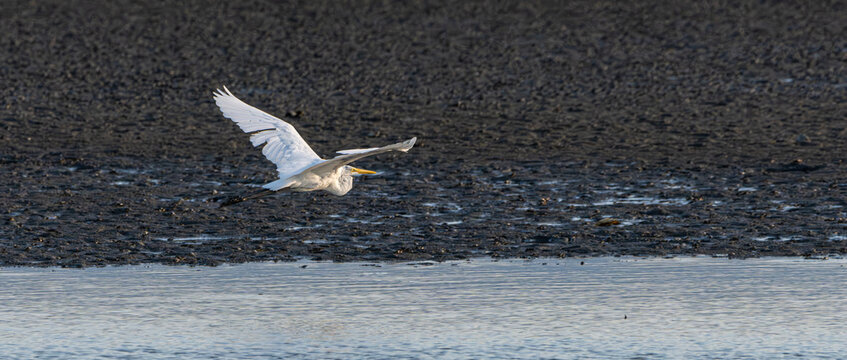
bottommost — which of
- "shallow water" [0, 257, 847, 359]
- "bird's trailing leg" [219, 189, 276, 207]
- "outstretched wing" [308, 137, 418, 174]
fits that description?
"shallow water" [0, 257, 847, 359]

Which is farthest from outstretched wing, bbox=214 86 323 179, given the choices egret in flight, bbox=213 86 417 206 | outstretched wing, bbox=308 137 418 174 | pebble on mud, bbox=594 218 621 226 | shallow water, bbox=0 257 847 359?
pebble on mud, bbox=594 218 621 226

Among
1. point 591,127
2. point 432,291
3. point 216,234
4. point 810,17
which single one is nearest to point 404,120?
point 591,127

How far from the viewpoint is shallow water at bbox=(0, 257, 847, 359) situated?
8664mm

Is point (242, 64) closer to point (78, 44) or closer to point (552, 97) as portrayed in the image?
point (78, 44)

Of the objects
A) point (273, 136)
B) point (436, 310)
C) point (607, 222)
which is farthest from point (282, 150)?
point (607, 222)

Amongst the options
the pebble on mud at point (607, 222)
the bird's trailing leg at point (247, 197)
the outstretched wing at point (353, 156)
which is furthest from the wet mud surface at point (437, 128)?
the outstretched wing at point (353, 156)

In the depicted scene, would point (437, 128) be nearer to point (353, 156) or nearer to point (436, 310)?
point (353, 156)

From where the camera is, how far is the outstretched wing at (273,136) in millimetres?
11680

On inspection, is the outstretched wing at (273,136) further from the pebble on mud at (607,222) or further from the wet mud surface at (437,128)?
the pebble on mud at (607,222)

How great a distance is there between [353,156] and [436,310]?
141 centimetres

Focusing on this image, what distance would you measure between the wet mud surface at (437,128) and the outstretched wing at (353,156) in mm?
690

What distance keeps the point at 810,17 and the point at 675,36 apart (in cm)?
395

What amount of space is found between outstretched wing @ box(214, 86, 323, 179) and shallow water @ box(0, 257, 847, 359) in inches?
38.7

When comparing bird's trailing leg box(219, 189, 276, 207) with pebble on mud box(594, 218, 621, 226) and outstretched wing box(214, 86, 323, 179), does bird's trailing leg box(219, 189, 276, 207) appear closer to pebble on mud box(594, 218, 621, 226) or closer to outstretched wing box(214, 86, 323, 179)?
outstretched wing box(214, 86, 323, 179)
